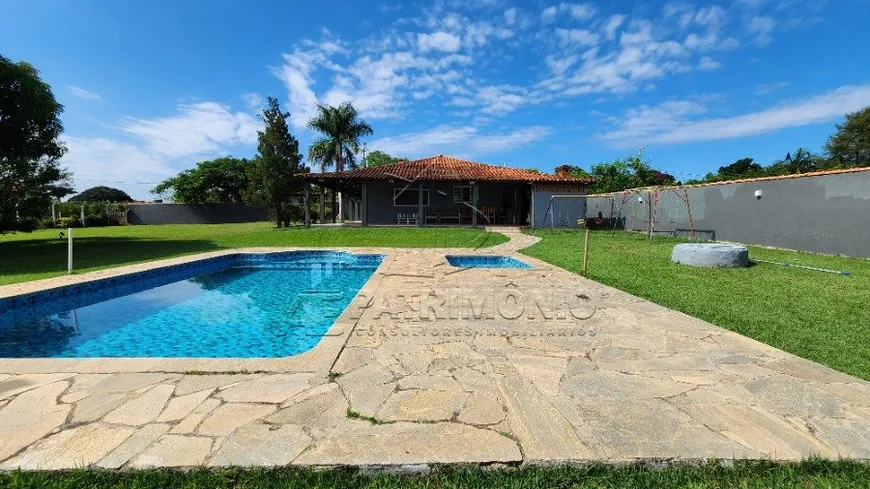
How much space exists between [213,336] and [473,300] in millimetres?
3590

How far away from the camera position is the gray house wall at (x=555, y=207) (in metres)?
19.4

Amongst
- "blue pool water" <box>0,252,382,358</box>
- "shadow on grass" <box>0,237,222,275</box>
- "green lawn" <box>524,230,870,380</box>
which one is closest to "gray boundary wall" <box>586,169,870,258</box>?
"green lawn" <box>524,230,870,380</box>

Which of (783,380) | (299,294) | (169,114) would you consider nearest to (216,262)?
(299,294)

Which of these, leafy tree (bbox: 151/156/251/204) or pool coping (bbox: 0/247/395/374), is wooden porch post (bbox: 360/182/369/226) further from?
leafy tree (bbox: 151/156/251/204)

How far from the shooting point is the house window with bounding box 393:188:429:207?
20.4 m

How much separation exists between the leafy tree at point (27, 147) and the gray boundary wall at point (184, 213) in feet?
58.3

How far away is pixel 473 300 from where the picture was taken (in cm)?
552

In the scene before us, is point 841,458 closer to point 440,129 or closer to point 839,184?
point 839,184

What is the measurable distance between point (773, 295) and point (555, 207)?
14259 mm

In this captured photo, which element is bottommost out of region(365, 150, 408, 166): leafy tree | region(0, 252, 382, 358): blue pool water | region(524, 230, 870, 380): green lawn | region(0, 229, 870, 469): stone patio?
region(0, 252, 382, 358): blue pool water

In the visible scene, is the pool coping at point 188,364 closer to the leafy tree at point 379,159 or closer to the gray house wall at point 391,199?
the gray house wall at point 391,199

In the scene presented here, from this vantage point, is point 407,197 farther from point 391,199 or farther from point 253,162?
point 253,162

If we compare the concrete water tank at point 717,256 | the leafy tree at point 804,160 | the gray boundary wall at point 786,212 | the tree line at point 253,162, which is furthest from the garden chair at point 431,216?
the leafy tree at point 804,160

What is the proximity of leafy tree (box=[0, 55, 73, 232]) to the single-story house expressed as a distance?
8.57m
